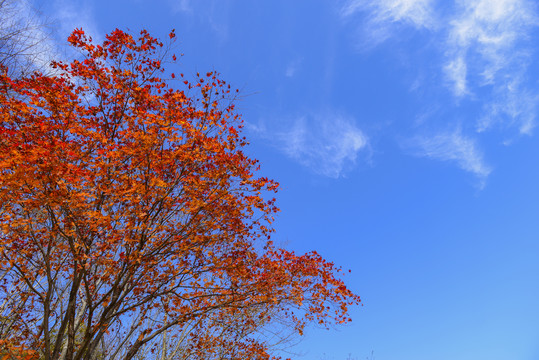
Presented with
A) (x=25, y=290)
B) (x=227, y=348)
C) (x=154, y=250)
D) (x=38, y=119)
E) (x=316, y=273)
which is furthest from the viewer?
(x=227, y=348)

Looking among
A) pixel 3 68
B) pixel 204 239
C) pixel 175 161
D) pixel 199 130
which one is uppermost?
pixel 3 68

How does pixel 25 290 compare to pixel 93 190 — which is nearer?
pixel 93 190

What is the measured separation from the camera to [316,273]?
9.42 meters

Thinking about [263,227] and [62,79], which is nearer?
[62,79]

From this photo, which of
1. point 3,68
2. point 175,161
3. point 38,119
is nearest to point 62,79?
point 38,119

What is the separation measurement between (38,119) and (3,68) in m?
2.10

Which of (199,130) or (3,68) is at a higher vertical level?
(3,68)

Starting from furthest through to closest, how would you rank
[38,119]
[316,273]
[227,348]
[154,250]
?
[227,348] → [316,273] → [154,250] → [38,119]

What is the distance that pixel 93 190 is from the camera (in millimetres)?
7359

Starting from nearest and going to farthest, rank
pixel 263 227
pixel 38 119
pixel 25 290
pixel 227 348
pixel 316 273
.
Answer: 1. pixel 38 119
2. pixel 263 227
3. pixel 316 273
4. pixel 25 290
5. pixel 227 348

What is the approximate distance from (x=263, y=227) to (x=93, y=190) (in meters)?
4.01

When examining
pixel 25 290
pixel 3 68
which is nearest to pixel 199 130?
pixel 3 68

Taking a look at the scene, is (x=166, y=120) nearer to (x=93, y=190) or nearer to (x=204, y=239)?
(x=93, y=190)

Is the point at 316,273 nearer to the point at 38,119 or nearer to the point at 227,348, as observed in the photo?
the point at 227,348
